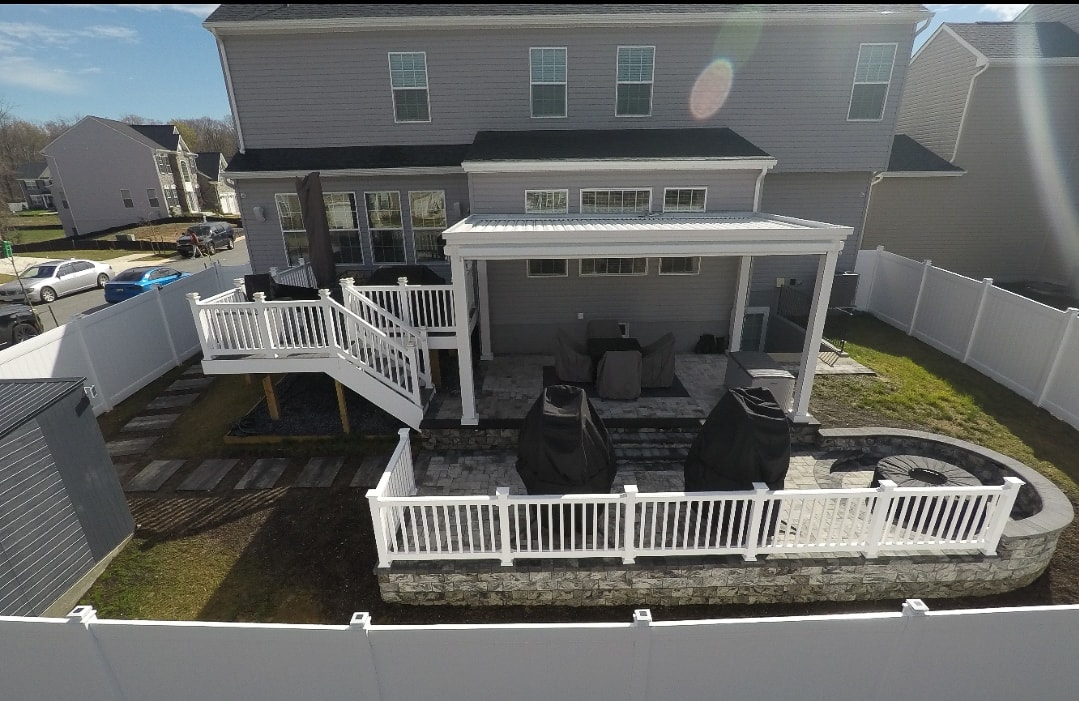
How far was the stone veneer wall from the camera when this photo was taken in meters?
5.03

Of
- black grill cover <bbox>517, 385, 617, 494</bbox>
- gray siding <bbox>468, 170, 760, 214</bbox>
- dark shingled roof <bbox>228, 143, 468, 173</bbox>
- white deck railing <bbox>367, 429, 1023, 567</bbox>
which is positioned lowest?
white deck railing <bbox>367, 429, 1023, 567</bbox>

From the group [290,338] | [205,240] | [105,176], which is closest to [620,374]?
[290,338]

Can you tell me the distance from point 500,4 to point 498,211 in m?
5.29

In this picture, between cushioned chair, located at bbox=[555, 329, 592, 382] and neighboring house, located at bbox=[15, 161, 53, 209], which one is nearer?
cushioned chair, located at bbox=[555, 329, 592, 382]

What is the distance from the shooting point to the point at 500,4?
1073 cm

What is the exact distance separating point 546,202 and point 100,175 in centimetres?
4424

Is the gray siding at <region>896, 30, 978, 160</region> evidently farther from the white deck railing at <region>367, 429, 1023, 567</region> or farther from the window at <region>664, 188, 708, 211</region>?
the white deck railing at <region>367, 429, 1023, 567</region>

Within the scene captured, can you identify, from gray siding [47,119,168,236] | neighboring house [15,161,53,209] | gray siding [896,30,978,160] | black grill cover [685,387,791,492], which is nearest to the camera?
black grill cover [685,387,791,492]

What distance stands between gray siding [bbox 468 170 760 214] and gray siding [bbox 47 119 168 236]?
134 feet

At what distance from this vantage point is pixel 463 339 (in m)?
7.01

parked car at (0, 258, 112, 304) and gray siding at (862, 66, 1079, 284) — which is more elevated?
gray siding at (862, 66, 1079, 284)

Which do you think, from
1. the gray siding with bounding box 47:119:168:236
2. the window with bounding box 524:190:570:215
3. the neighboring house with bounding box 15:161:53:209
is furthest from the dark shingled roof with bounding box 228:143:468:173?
the neighboring house with bounding box 15:161:53:209

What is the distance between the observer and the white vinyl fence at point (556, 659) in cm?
327

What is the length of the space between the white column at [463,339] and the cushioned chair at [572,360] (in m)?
2.04
